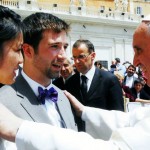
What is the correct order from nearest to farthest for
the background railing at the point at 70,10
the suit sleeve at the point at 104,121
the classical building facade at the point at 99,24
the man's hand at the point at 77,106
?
the suit sleeve at the point at 104,121
the man's hand at the point at 77,106
the background railing at the point at 70,10
the classical building facade at the point at 99,24

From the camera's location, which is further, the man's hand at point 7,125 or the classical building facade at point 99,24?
the classical building facade at point 99,24

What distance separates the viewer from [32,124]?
195 centimetres

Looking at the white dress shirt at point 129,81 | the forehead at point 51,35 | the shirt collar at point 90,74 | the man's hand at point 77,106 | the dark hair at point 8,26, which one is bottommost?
the white dress shirt at point 129,81

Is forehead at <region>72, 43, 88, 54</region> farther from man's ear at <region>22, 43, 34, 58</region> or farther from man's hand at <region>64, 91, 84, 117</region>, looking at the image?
man's ear at <region>22, 43, 34, 58</region>

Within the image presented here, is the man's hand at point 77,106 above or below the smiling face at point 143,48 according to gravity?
below

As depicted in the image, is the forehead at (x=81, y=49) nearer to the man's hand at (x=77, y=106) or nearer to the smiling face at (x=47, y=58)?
the man's hand at (x=77, y=106)

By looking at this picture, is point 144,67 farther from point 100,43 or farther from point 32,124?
point 100,43

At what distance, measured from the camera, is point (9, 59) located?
7.73ft

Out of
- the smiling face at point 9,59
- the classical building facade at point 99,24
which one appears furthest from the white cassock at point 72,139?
the classical building facade at point 99,24

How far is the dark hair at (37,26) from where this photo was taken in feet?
10.1

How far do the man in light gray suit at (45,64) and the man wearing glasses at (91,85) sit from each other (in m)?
2.18

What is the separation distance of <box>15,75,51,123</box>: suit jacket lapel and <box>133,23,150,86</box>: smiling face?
2.50ft

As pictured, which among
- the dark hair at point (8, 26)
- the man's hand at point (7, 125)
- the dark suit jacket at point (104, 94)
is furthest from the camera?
the dark suit jacket at point (104, 94)

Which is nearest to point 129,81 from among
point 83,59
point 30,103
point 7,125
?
point 83,59
